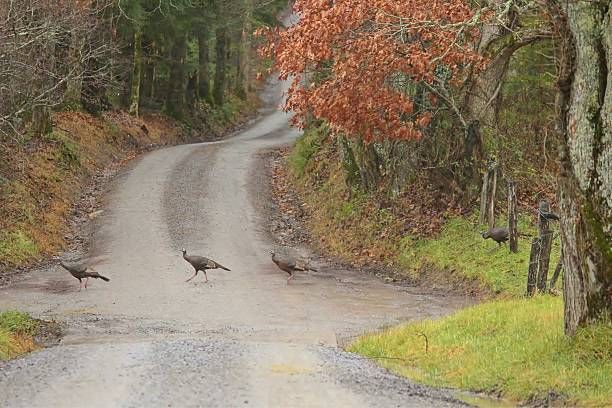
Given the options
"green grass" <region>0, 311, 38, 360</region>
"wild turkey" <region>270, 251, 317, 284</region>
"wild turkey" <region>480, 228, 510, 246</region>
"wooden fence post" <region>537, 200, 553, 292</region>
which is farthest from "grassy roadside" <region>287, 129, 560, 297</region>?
"green grass" <region>0, 311, 38, 360</region>

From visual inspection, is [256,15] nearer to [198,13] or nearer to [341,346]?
[198,13]

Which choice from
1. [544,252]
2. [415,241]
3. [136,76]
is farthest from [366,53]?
[136,76]

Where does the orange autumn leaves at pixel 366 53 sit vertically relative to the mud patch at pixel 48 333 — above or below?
above

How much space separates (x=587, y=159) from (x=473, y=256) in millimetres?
10063

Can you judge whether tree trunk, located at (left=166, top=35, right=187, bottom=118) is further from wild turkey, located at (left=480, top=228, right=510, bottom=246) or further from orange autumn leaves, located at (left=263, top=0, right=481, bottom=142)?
wild turkey, located at (left=480, top=228, right=510, bottom=246)

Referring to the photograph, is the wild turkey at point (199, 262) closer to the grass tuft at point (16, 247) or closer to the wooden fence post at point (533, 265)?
the grass tuft at point (16, 247)

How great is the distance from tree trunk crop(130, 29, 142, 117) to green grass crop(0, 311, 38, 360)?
28537mm

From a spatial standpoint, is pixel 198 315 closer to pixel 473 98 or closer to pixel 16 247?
pixel 16 247

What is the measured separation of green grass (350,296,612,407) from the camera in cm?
927

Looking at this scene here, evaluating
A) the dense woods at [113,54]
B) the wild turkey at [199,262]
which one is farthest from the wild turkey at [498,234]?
→ the dense woods at [113,54]

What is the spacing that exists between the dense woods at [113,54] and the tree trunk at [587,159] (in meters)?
14.8

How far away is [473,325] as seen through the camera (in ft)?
40.3

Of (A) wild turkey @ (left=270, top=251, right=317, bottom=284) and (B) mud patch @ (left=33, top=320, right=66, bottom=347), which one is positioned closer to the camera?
(B) mud patch @ (left=33, top=320, right=66, bottom=347)

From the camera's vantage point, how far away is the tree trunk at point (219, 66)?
4992 centimetres
